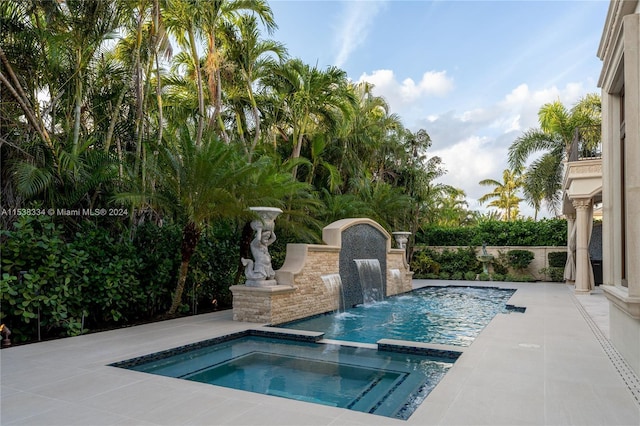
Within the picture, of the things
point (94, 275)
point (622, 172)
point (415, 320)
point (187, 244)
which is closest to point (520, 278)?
point (415, 320)

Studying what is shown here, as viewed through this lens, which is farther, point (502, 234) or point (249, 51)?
point (502, 234)

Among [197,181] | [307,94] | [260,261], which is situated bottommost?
[260,261]

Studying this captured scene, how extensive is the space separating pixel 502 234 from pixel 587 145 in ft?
19.1

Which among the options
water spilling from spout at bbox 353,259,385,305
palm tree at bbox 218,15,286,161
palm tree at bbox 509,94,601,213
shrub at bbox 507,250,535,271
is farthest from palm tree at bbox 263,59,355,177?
palm tree at bbox 509,94,601,213

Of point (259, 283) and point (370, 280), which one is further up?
point (259, 283)

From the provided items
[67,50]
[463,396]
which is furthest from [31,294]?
[463,396]

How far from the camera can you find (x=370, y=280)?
531 inches

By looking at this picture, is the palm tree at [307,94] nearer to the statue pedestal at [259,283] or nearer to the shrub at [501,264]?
the statue pedestal at [259,283]

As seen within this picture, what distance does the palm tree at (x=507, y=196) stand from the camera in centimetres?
4081

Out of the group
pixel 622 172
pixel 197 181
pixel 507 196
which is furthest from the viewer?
pixel 507 196

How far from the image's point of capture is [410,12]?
533 inches

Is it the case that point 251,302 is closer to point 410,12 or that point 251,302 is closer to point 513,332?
point 513,332

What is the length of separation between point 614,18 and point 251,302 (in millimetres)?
7304

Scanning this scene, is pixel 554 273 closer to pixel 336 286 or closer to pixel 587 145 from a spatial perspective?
pixel 587 145
